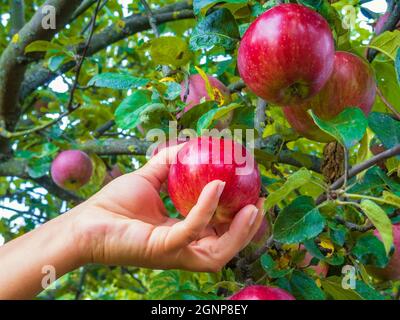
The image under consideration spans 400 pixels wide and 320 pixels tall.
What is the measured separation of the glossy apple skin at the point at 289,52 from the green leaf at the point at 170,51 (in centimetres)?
21

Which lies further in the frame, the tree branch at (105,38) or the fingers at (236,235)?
the tree branch at (105,38)

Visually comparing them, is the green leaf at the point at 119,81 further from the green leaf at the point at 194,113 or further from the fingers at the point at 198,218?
the fingers at the point at 198,218

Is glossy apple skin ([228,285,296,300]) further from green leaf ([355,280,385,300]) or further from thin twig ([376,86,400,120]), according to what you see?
thin twig ([376,86,400,120])

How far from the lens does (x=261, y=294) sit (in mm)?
826

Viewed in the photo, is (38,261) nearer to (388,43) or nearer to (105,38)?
(388,43)

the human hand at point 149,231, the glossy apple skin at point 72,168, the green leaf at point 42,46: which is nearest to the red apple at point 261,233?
the human hand at point 149,231

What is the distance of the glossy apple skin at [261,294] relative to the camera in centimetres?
82

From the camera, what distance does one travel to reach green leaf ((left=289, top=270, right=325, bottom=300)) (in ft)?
2.94

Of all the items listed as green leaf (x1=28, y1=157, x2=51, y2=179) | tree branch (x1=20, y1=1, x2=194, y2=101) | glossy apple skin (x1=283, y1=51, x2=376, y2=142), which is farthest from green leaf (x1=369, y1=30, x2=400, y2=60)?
green leaf (x1=28, y1=157, x2=51, y2=179)

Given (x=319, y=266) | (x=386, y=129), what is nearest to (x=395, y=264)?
(x=319, y=266)

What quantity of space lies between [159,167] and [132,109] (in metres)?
0.11
